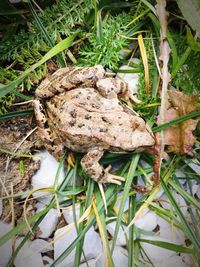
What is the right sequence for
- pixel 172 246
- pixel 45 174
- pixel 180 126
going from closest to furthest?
pixel 172 246, pixel 180 126, pixel 45 174

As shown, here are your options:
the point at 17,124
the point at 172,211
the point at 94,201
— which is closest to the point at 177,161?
the point at 172,211

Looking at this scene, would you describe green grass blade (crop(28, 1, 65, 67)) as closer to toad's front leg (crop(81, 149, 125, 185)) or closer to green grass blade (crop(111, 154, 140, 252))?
toad's front leg (crop(81, 149, 125, 185))

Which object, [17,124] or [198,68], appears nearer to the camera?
[198,68]

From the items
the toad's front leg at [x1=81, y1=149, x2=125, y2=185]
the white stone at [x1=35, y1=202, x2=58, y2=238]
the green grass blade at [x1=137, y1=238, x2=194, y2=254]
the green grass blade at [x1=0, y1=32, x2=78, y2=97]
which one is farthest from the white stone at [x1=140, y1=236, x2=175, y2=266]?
the green grass blade at [x1=0, y1=32, x2=78, y2=97]

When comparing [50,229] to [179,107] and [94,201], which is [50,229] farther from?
[179,107]

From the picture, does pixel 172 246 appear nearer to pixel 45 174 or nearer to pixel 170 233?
pixel 170 233

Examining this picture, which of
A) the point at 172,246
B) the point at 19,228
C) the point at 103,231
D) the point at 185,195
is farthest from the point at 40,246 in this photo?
the point at 185,195

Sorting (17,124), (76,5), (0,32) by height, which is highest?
(76,5)
